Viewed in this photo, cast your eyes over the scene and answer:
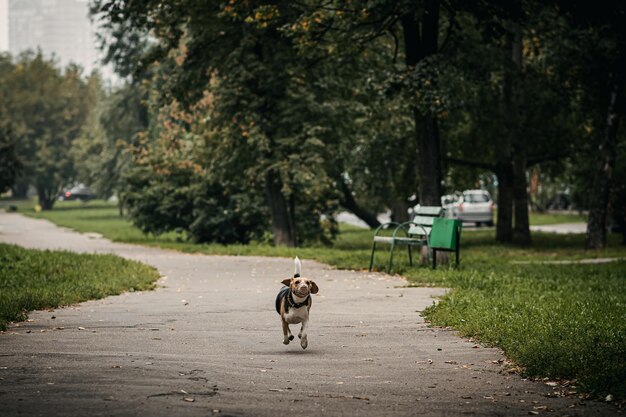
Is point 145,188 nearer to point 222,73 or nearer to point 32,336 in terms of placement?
point 222,73

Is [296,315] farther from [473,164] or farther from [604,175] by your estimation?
[473,164]

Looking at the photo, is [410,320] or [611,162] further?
[611,162]

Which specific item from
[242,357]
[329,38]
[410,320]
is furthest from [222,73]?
[242,357]

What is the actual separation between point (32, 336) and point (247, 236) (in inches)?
878

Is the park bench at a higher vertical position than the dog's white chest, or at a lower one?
higher

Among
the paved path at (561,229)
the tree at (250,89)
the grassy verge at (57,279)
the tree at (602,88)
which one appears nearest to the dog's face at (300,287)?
the grassy verge at (57,279)

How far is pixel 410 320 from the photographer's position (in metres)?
11.9

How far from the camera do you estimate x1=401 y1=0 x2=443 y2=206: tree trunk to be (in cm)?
2081

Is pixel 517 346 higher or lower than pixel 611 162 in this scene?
lower

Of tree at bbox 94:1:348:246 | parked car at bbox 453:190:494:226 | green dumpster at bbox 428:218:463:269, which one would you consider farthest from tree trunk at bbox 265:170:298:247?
parked car at bbox 453:190:494:226

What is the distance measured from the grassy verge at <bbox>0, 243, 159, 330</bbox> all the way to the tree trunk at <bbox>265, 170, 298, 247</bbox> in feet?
27.5

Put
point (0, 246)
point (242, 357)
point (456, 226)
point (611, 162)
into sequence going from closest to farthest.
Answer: point (242, 357) → point (456, 226) → point (0, 246) → point (611, 162)

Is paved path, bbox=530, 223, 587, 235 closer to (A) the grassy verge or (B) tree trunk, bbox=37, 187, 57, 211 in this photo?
(A) the grassy verge

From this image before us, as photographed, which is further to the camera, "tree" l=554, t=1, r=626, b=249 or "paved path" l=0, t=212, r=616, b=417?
"tree" l=554, t=1, r=626, b=249
